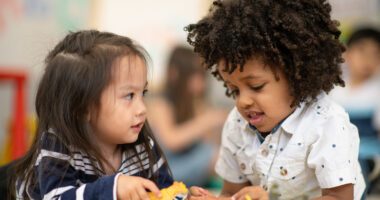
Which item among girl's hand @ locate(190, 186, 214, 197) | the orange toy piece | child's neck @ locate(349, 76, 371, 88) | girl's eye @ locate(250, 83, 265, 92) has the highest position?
girl's eye @ locate(250, 83, 265, 92)

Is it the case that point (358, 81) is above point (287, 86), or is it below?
below

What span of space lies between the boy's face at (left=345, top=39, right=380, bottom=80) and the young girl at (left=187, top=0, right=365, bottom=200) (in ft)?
4.02

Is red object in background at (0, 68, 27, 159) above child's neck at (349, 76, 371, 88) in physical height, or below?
below

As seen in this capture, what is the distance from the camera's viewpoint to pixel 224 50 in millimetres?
929

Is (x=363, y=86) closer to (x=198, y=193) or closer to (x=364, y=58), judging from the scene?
(x=364, y=58)

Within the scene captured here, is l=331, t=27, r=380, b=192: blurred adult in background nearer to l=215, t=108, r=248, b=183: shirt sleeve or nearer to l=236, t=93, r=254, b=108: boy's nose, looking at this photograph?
l=215, t=108, r=248, b=183: shirt sleeve

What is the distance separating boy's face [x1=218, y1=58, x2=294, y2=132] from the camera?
0.93 metres

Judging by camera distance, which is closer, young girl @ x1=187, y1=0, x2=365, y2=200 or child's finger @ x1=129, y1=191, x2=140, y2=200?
child's finger @ x1=129, y1=191, x2=140, y2=200

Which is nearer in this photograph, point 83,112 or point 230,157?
point 83,112

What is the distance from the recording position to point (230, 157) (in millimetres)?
1140

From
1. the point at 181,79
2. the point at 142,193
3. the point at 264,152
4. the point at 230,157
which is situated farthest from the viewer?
the point at 181,79

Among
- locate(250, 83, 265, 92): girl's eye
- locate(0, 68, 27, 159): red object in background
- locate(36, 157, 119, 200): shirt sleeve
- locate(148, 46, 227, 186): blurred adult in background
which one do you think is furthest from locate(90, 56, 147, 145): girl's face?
locate(148, 46, 227, 186): blurred adult in background

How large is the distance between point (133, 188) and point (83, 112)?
0.19 meters

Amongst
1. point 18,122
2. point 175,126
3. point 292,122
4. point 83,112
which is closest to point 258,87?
point 292,122
